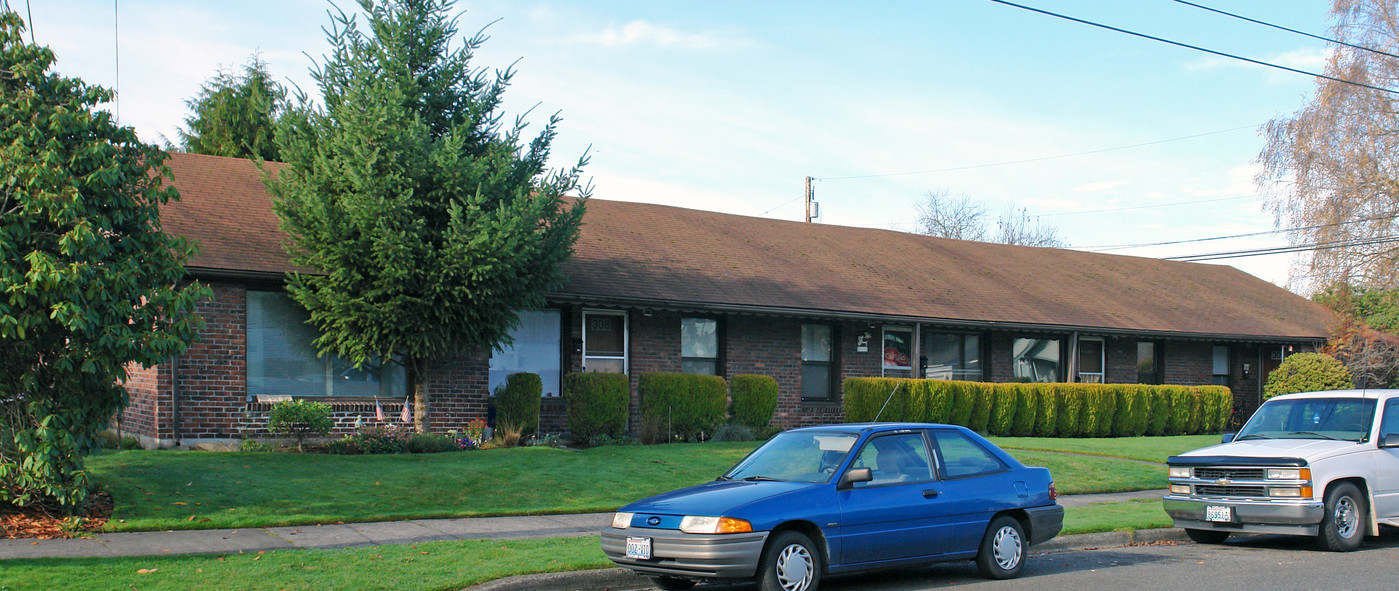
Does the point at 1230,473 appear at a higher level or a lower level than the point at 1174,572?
higher

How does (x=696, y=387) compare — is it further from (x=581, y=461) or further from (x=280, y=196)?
(x=280, y=196)

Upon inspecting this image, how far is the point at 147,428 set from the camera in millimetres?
16031

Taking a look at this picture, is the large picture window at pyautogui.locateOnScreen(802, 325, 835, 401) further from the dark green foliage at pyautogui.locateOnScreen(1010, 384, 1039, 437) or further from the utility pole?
the utility pole

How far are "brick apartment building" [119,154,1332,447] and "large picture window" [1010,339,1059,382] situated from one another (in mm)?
42

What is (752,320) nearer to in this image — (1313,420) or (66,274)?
(1313,420)

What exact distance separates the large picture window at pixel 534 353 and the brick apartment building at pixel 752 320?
0.03 m

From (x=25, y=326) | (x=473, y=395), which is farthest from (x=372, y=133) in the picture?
(x=25, y=326)

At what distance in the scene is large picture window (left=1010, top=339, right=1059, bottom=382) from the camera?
26484 millimetres

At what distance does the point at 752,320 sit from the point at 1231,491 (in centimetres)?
1167

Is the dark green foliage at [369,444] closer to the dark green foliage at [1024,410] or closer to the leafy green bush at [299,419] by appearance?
the leafy green bush at [299,419]

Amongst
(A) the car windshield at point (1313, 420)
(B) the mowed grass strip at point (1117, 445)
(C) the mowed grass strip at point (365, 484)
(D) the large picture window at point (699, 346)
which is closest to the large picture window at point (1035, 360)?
(B) the mowed grass strip at point (1117, 445)

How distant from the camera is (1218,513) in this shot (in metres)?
11.3

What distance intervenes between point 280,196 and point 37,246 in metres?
5.73

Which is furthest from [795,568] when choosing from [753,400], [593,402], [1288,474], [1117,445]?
[1117,445]
